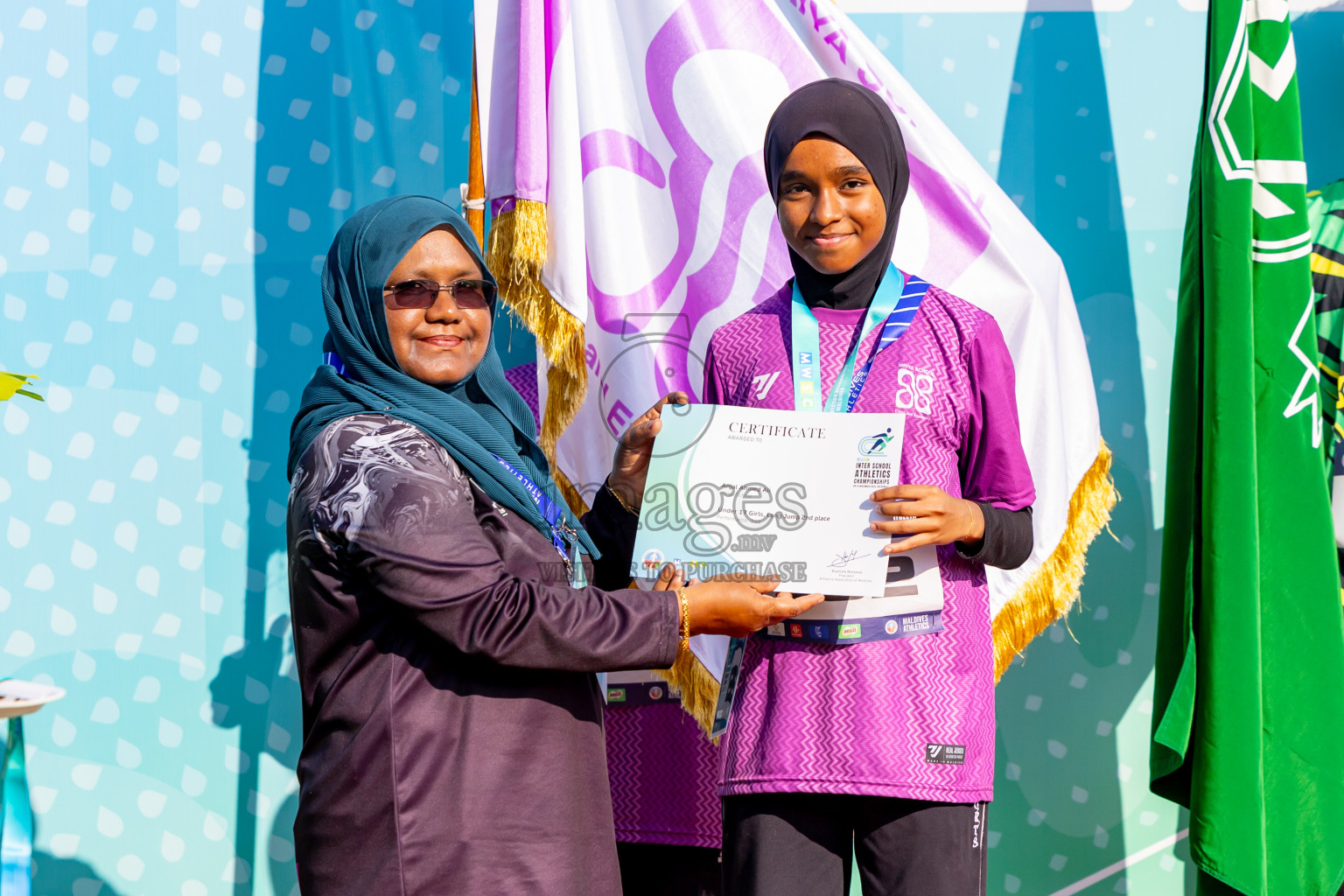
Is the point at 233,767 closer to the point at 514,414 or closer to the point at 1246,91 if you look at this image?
the point at 514,414

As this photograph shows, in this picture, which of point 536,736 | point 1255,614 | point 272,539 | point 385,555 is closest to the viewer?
point 385,555

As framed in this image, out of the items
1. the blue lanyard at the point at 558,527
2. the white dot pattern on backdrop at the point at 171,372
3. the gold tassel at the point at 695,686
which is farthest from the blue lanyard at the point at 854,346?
the white dot pattern on backdrop at the point at 171,372

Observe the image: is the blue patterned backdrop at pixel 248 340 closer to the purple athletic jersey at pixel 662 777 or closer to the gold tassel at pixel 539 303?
the gold tassel at pixel 539 303

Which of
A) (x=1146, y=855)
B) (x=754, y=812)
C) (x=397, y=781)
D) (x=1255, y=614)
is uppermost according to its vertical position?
(x=1255, y=614)

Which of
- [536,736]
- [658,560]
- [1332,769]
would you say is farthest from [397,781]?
[1332,769]

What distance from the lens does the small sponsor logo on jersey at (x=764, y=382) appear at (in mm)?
1876

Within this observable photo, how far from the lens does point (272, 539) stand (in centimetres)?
286

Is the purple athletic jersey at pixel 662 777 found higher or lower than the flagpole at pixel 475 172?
lower

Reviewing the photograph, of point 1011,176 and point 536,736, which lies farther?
point 1011,176

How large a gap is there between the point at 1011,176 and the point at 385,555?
2060mm

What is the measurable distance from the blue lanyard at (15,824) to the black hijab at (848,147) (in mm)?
1730

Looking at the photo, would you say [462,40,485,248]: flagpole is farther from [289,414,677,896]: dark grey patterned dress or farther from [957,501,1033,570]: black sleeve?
[957,501,1033,570]: black sleeve

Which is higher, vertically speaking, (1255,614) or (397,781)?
(1255,614)

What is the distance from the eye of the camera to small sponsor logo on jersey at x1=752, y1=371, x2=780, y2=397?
1876 mm
